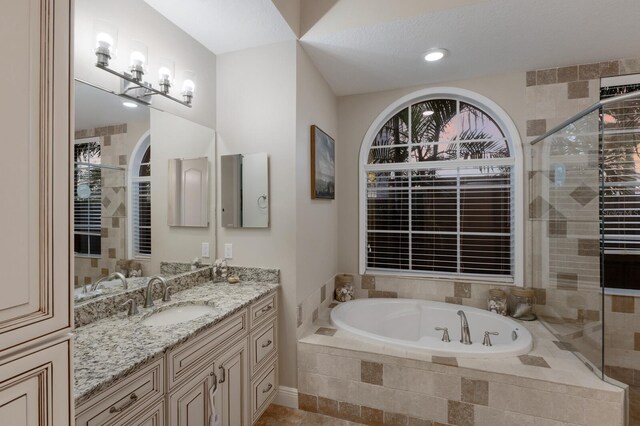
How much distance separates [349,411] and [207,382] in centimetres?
106

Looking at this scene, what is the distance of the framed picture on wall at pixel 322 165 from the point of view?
8.00 ft

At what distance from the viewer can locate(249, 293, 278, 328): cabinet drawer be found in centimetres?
188

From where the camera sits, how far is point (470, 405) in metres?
1.79

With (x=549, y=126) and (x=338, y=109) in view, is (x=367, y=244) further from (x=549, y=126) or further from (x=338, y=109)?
(x=549, y=126)

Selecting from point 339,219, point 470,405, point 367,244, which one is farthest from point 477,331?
point 339,219

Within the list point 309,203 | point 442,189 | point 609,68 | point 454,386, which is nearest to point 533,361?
point 454,386

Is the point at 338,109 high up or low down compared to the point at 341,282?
up

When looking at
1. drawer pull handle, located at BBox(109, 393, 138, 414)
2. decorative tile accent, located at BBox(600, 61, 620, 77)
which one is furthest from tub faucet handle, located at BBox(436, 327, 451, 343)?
decorative tile accent, located at BBox(600, 61, 620, 77)

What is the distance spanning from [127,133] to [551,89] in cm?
326

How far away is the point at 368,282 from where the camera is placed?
307cm

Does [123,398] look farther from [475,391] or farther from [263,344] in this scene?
[475,391]

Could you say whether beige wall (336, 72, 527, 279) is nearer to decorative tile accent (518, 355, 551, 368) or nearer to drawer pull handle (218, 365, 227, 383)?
decorative tile accent (518, 355, 551, 368)
